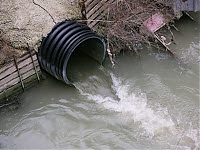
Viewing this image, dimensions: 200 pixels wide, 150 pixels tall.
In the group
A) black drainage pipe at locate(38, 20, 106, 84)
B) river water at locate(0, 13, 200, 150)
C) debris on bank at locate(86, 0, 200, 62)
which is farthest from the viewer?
debris on bank at locate(86, 0, 200, 62)

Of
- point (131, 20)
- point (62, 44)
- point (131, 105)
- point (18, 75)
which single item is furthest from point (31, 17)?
point (131, 105)

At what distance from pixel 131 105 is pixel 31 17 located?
206 centimetres

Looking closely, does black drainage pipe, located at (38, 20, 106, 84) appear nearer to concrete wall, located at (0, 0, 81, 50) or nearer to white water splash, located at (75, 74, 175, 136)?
concrete wall, located at (0, 0, 81, 50)

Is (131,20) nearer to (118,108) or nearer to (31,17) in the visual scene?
(118,108)

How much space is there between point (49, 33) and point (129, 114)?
1.71 m

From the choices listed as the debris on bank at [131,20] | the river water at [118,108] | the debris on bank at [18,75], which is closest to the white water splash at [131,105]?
the river water at [118,108]

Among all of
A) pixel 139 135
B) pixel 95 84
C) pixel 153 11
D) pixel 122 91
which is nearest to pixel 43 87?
pixel 95 84

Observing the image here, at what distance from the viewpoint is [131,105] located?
20.8 ft

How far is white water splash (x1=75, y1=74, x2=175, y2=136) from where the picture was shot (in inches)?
236

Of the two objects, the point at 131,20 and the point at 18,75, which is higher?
the point at 131,20

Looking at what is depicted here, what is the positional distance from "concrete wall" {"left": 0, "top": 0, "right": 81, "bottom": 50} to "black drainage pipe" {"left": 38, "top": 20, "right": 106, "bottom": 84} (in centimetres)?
17

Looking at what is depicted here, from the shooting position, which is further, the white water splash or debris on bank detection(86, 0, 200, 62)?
debris on bank detection(86, 0, 200, 62)

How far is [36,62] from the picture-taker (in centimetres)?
643

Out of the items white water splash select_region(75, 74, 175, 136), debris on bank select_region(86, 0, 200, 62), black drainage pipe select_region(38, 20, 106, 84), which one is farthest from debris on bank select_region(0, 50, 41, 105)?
debris on bank select_region(86, 0, 200, 62)
